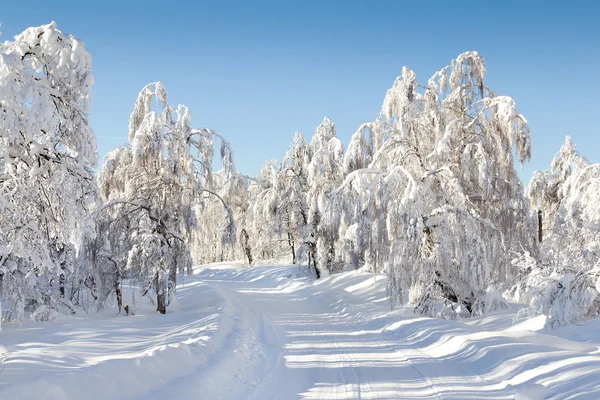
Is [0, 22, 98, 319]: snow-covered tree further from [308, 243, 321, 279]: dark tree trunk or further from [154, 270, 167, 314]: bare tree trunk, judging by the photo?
[308, 243, 321, 279]: dark tree trunk

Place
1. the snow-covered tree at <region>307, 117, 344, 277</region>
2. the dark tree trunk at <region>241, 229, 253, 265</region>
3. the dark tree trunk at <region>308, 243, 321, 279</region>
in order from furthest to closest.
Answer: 1. the dark tree trunk at <region>241, 229, 253, 265</region>
2. the dark tree trunk at <region>308, 243, 321, 279</region>
3. the snow-covered tree at <region>307, 117, 344, 277</region>

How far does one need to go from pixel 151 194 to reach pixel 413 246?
844 centimetres

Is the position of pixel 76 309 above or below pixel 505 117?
below

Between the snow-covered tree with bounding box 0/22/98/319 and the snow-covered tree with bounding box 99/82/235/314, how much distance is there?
664 centimetres

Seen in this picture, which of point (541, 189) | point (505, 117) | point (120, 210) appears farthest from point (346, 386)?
point (541, 189)

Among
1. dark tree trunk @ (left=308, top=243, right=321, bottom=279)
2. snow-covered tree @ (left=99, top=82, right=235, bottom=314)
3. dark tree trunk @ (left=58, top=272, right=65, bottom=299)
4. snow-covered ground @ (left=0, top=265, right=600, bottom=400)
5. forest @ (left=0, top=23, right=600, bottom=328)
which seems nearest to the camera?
snow-covered ground @ (left=0, top=265, right=600, bottom=400)

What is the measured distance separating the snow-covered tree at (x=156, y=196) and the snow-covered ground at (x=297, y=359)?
6.19 feet

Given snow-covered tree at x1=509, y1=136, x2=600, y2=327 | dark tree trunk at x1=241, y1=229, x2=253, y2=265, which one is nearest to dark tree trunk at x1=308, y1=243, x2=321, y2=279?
dark tree trunk at x1=241, y1=229, x2=253, y2=265

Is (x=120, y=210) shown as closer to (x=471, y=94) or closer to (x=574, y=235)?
(x=471, y=94)

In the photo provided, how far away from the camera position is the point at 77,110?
22.8 feet

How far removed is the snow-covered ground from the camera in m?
5.90

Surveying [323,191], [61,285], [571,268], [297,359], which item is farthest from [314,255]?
[297,359]

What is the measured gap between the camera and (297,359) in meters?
8.37

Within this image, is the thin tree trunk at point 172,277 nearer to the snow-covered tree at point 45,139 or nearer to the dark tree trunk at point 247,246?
the snow-covered tree at point 45,139
